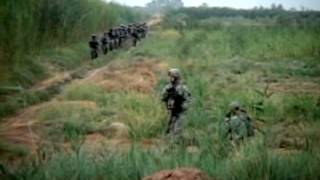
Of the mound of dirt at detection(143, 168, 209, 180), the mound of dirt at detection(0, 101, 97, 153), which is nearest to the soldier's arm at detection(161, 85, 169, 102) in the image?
the mound of dirt at detection(0, 101, 97, 153)

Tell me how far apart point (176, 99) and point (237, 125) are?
1327 mm

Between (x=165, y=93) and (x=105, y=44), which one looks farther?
(x=105, y=44)

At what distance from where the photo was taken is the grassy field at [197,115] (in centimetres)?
494

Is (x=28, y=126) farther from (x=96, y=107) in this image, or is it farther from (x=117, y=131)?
(x=96, y=107)

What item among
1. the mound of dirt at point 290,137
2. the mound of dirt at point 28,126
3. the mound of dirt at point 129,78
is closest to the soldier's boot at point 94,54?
the mound of dirt at point 129,78

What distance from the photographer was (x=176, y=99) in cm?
775

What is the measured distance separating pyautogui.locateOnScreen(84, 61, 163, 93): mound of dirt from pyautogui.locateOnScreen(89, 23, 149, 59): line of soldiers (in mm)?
2793

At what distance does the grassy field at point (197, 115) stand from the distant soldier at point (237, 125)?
8.2 inches

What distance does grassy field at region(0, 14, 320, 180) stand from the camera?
4.94m

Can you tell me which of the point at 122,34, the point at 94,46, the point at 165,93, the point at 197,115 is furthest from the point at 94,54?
the point at 165,93

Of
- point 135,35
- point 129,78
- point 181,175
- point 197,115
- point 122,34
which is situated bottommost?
point 135,35

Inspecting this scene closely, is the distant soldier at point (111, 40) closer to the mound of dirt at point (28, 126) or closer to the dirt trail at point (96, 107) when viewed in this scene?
the dirt trail at point (96, 107)

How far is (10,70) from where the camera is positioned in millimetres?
11812

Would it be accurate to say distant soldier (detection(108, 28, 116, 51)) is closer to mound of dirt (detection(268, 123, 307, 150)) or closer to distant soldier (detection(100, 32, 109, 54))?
distant soldier (detection(100, 32, 109, 54))
